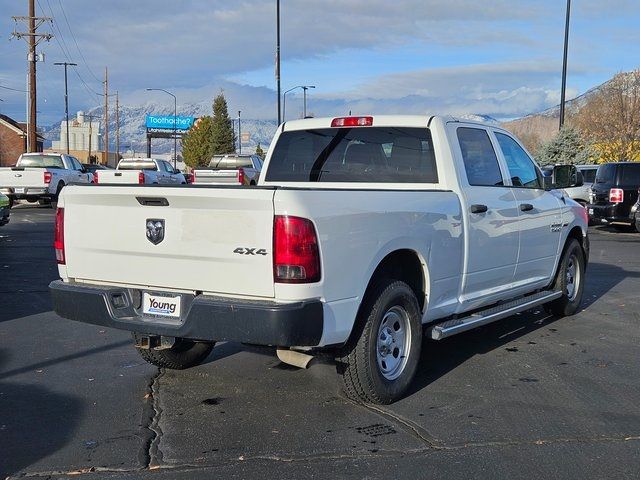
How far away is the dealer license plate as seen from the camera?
15.2 feet

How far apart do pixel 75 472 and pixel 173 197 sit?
5.65 feet

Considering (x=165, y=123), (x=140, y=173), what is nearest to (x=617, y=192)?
(x=140, y=173)

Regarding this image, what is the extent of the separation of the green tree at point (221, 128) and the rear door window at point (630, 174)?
203 feet

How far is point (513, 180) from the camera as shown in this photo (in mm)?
6859

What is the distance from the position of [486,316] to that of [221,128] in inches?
2903

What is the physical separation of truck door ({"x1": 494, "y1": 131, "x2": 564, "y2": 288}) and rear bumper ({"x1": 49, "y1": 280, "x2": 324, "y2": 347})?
10.5 feet

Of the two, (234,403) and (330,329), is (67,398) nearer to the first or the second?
(234,403)

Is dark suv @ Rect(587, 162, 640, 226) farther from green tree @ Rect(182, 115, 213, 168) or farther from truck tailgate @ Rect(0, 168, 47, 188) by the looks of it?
green tree @ Rect(182, 115, 213, 168)

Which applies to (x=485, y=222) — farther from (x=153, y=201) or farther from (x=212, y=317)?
(x=153, y=201)

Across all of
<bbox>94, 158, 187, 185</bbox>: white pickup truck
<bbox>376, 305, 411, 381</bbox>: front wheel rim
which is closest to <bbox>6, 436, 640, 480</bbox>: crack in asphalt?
<bbox>376, 305, 411, 381</bbox>: front wheel rim

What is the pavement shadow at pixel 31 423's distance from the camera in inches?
164

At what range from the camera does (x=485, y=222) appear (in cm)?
604

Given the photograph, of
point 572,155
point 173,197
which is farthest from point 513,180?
point 572,155

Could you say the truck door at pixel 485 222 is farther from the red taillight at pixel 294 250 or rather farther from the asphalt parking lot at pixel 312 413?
the red taillight at pixel 294 250
